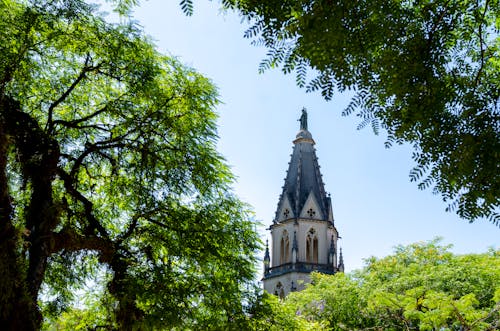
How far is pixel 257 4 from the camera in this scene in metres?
3.96

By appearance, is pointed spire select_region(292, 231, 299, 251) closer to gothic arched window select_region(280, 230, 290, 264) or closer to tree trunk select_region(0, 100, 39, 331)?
gothic arched window select_region(280, 230, 290, 264)

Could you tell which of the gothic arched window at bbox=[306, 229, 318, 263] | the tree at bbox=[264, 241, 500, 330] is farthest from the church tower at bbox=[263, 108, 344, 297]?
the tree at bbox=[264, 241, 500, 330]

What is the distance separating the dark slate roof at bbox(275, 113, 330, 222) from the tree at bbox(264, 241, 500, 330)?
20.0 meters

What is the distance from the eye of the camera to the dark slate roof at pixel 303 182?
1821 inches

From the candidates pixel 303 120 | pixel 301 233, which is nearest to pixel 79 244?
pixel 301 233

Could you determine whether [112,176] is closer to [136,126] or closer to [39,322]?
[136,126]

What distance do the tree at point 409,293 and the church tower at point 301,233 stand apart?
60.2 feet

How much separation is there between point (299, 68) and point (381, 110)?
2.96ft

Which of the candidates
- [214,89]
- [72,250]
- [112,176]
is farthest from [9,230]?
[214,89]

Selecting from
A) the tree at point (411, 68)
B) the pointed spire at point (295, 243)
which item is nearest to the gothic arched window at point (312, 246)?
the pointed spire at point (295, 243)

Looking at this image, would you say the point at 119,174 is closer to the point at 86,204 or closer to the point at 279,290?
the point at 86,204

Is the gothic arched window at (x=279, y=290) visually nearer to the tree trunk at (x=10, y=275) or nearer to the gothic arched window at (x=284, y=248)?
the gothic arched window at (x=284, y=248)

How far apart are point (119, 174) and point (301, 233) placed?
36.7 m

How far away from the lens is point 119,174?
9711 millimetres
